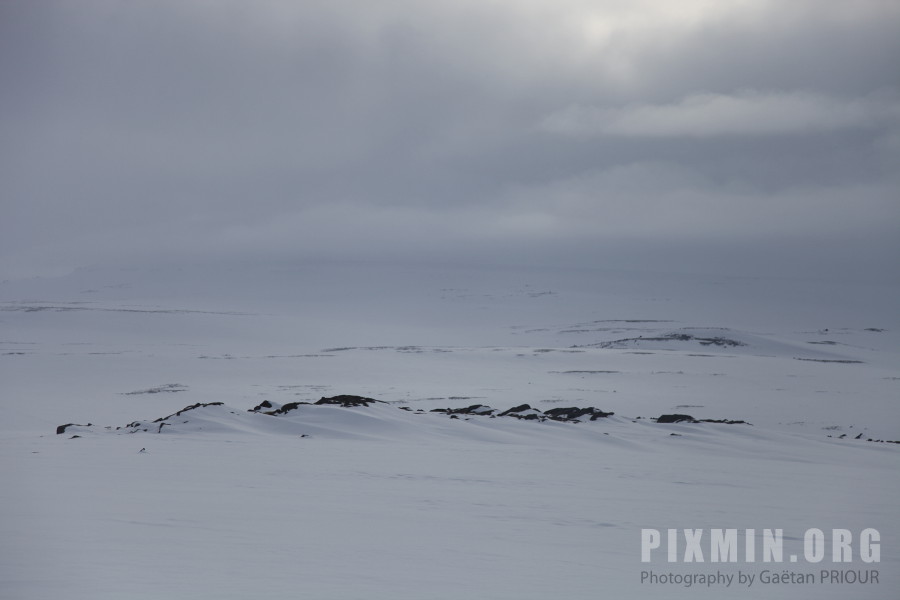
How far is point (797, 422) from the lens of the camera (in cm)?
1505

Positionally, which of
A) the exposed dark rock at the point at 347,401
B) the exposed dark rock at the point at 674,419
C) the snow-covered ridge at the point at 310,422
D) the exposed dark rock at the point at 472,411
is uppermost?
the exposed dark rock at the point at 347,401

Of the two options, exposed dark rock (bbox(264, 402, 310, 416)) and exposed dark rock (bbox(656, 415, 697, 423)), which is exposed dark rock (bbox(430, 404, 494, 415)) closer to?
exposed dark rock (bbox(264, 402, 310, 416))

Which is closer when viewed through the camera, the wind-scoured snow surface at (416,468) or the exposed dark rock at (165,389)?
the wind-scoured snow surface at (416,468)

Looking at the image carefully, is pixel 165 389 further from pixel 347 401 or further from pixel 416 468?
pixel 416 468

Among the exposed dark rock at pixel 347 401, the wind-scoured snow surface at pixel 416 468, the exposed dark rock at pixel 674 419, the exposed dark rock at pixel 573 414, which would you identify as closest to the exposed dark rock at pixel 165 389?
the wind-scoured snow surface at pixel 416 468

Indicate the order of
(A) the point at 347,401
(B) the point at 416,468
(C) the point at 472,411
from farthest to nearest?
(C) the point at 472,411 < (A) the point at 347,401 < (B) the point at 416,468

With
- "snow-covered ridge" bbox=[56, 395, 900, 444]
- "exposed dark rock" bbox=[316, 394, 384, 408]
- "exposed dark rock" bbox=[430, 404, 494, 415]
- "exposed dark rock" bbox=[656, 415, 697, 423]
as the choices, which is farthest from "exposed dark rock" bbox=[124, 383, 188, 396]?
"exposed dark rock" bbox=[656, 415, 697, 423]

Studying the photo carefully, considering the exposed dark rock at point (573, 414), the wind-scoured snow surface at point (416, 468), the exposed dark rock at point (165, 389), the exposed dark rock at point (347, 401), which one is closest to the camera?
the wind-scoured snow surface at point (416, 468)

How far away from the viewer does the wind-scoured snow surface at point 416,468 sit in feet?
16.0

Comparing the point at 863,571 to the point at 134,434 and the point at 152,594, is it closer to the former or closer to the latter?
the point at 152,594

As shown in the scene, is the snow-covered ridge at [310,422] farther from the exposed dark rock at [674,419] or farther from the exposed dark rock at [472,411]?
the exposed dark rock at [674,419]

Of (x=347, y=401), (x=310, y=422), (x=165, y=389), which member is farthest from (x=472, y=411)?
(x=165, y=389)

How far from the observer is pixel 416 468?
8.67 meters

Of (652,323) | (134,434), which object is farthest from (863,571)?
(652,323)
